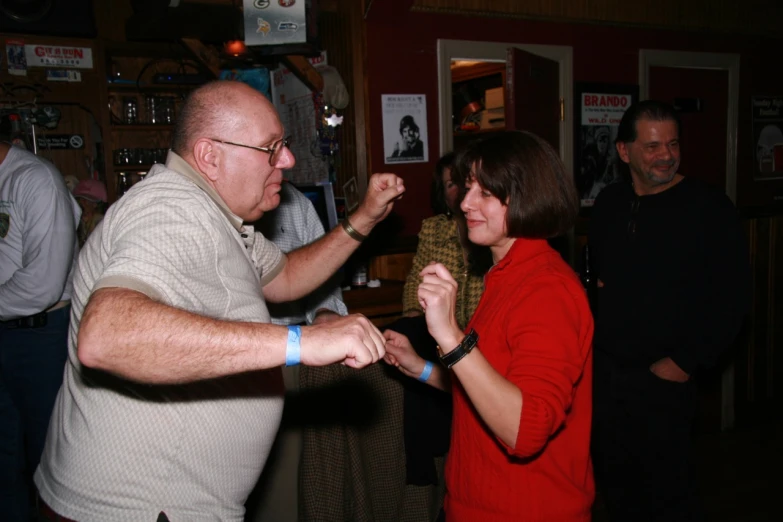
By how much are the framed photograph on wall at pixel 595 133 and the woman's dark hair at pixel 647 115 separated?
1.59 metres

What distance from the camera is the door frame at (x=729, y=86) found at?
4922 mm

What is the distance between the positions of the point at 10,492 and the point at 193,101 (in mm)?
2437

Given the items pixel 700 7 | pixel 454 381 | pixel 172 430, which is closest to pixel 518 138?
pixel 454 381

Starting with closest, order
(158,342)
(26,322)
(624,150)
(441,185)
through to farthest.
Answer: (158,342) → (26,322) → (624,150) → (441,185)

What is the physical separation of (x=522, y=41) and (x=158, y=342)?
12.9 ft

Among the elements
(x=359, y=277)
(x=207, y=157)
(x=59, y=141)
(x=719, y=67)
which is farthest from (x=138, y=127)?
(x=719, y=67)

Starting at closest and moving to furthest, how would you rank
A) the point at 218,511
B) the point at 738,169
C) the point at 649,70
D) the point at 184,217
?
the point at 184,217 < the point at 218,511 < the point at 649,70 < the point at 738,169

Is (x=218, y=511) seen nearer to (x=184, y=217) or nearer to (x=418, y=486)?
(x=184, y=217)

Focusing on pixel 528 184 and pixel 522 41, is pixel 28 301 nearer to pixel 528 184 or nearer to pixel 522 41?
pixel 528 184

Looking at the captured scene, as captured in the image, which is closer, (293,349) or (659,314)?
(293,349)

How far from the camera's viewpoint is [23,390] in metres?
3.04

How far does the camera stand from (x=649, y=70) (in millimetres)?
4977

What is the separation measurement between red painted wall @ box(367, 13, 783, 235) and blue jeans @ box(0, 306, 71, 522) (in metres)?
2.07

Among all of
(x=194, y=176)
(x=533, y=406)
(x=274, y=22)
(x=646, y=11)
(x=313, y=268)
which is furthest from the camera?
(x=646, y=11)
